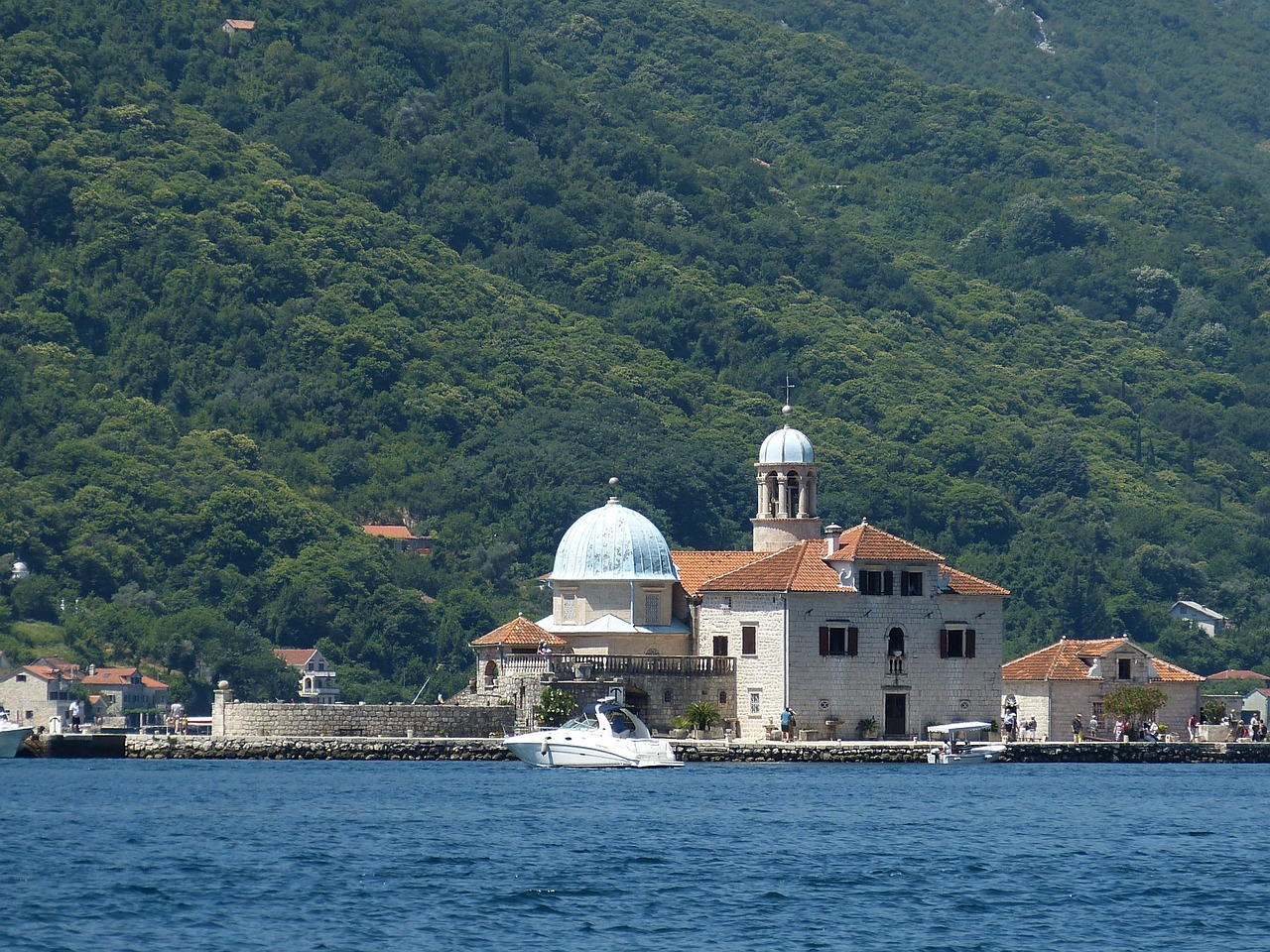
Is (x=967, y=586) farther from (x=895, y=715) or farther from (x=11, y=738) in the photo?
(x=11, y=738)

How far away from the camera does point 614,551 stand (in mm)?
85000

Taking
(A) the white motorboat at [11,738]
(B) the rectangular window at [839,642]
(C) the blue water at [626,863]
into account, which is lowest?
(C) the blue water at [626,863]

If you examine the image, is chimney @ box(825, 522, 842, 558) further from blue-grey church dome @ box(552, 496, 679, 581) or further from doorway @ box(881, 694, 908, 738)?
blue-grey church dome @ box(552, 496, 679, 581)

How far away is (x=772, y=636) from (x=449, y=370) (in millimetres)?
Answer: 76381

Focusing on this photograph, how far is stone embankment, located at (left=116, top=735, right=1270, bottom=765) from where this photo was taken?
7838 centimetres

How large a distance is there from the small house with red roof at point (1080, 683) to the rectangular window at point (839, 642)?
6.84 m

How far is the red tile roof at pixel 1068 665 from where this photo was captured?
287 ft

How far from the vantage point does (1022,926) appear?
4391 cm

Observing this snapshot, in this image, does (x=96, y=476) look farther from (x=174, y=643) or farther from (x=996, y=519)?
(x=996, y=519)

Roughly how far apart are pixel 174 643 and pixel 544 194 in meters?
74.0

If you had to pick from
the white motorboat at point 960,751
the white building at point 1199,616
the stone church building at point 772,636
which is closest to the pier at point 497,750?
the white motorboat at point 960,751

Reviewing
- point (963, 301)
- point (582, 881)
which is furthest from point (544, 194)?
point (582, 881)

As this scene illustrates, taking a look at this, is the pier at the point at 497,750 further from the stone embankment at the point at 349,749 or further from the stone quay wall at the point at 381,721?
the stone quay wall at the point at 381,721

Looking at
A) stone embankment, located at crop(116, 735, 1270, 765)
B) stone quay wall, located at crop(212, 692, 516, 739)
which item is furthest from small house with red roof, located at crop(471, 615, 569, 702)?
stone embankment, located at crop(116, 735, 1270, 765)
